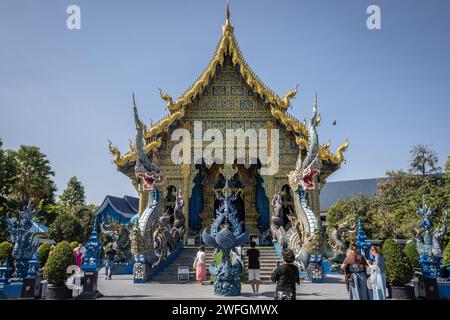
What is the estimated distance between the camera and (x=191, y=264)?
1190cm

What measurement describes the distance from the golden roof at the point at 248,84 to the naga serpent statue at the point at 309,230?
2.85 meters

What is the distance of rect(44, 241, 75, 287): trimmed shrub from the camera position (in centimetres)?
687

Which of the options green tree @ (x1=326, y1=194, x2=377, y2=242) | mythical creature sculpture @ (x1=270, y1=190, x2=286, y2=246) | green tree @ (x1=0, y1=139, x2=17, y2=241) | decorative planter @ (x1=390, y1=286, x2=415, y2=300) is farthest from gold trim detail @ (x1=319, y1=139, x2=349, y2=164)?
green tree @ (x1=0, y1=139, x2=17, y2=241)

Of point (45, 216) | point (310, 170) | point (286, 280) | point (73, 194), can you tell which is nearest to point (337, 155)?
point (310, 170)

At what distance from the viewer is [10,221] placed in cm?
953

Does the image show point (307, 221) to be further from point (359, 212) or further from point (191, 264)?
point (359, 212)

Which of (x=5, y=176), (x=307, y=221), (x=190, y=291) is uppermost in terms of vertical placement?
(x=5, y=176)

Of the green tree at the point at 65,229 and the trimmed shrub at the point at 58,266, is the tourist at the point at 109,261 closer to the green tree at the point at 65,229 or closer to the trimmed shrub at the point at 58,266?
the trimmed shrub at the point at 58,266

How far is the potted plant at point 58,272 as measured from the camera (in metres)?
6.85

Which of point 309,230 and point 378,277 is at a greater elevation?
point 309,230

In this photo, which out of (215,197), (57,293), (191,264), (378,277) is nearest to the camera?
(378,277)

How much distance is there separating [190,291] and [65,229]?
44.6ft
